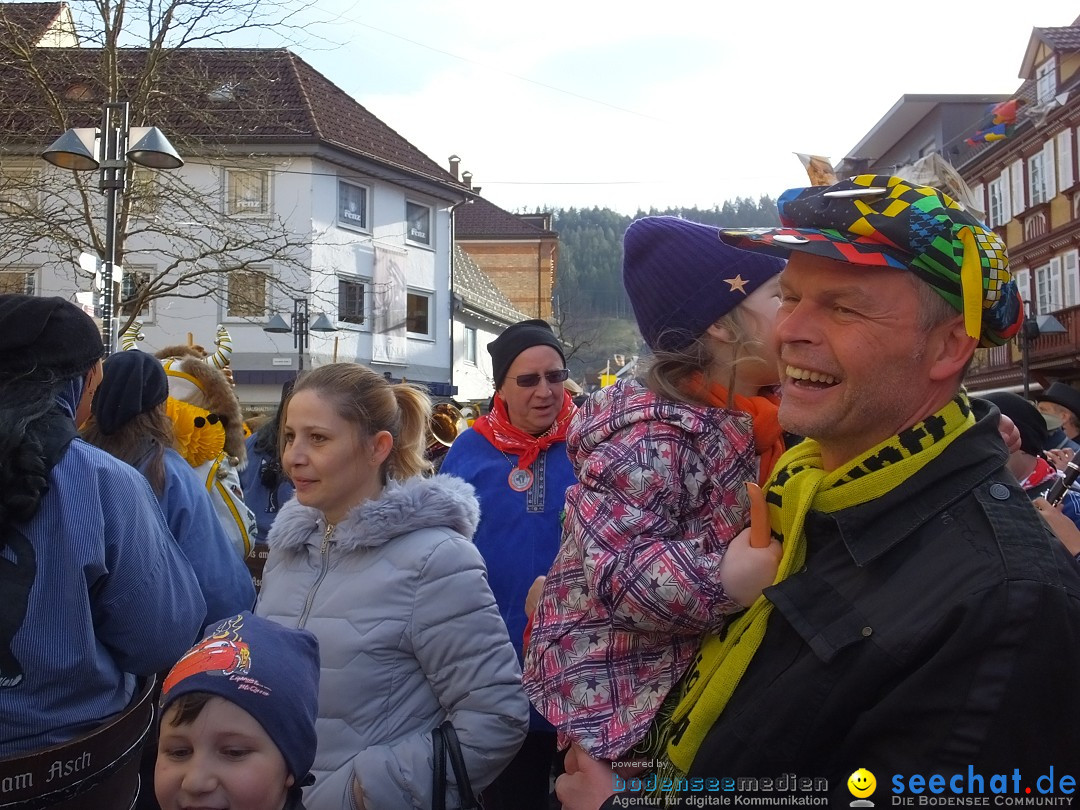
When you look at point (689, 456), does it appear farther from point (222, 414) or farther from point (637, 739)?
point (222, 414)

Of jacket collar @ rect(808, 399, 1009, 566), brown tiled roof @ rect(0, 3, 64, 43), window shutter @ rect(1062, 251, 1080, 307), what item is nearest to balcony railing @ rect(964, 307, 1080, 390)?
window shutter @ rect(1062, 251, 1080, 307)

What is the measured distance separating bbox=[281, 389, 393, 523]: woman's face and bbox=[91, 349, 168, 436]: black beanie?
1150 mm

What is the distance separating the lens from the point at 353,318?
98.9 ft

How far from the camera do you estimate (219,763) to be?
2.14 metres

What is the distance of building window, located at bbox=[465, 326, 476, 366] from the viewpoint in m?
37.8

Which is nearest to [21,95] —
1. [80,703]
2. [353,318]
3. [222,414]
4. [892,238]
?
[353,318]

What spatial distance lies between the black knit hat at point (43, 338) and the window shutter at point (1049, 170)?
1203 inches

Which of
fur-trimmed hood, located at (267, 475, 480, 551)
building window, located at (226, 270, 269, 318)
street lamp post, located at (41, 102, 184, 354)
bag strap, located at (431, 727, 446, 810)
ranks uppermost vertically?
street lamp post, located at (41, 102, 184, 354)

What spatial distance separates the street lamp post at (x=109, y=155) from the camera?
34.8 feet

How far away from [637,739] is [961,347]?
962 millimetres

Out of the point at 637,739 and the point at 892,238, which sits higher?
the point at 892,238

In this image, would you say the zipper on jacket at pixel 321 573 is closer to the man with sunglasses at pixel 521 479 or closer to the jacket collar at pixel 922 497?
the man with sunglasses at pixel 521 479

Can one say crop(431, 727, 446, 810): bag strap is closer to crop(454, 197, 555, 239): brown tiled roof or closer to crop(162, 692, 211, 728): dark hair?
crop(162, 692, 211, 728): dark hair

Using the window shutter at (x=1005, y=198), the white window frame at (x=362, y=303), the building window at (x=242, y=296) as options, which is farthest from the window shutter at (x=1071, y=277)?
the building window at (x=242, y=296)
